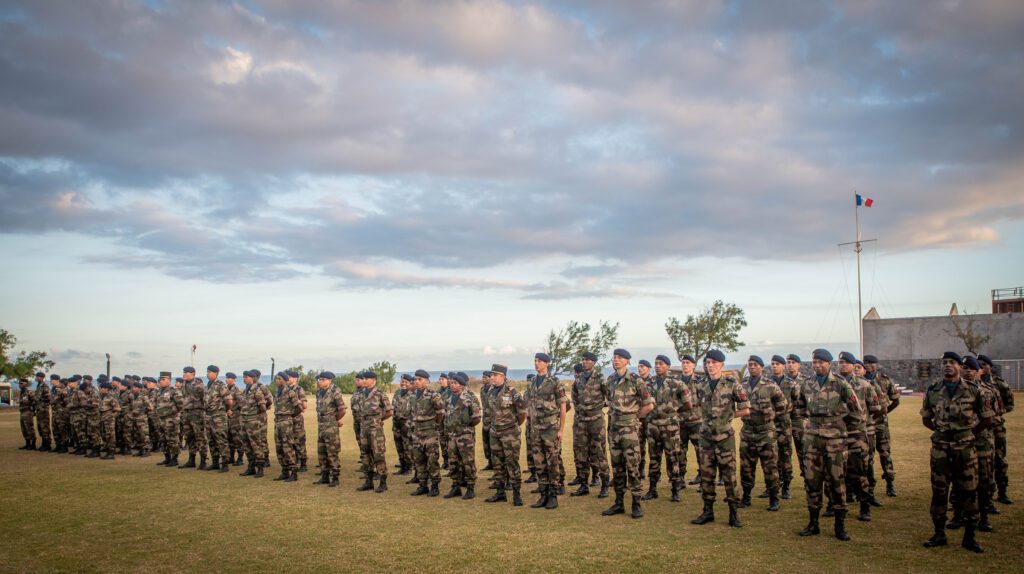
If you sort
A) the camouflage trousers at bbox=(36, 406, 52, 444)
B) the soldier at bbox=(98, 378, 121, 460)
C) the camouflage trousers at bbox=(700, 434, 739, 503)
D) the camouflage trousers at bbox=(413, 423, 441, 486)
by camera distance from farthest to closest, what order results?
the camouflage trousers at bbox=(36, 406, 52, 444) → the soldier at bbox=(98, 378, 121, 460) → the camouflage trousers at bbox=(413, 423, 441, 486) → the camouflage trousers at bbox=(700, 434, 739, 503)

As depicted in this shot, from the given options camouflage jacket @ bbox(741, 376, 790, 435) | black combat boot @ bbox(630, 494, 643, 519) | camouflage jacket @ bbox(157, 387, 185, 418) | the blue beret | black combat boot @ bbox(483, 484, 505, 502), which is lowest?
black combat boot @ bbox(483, 484, 505, 502)

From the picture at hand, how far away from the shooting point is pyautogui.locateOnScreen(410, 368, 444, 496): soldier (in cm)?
1202

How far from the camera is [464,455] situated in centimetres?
1177

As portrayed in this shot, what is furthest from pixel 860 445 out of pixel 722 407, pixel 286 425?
pixel 286 425

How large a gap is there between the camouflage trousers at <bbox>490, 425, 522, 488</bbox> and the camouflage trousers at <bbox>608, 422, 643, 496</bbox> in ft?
6.15

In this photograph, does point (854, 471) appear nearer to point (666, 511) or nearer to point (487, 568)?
point (666, 511)

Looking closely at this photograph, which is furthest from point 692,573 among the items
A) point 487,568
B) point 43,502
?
point 43,502

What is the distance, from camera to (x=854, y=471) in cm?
948

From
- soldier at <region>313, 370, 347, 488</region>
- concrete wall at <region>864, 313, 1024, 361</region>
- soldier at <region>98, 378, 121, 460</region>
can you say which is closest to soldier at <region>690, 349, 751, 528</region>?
soldier at <region>313, 370, 347, 488</region>

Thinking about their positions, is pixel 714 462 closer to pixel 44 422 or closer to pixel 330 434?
pixel 330 434

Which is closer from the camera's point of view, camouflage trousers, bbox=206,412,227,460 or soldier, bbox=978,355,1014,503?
soldier, bbox=978,355,1014,503

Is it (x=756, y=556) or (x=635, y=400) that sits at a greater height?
(x=635, y=400)

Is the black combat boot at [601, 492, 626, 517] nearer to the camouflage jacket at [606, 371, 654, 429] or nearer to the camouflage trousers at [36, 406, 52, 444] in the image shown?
the camouflage jacket at [606, 371, 654, 429]

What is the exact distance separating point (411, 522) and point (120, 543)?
3.92 m
